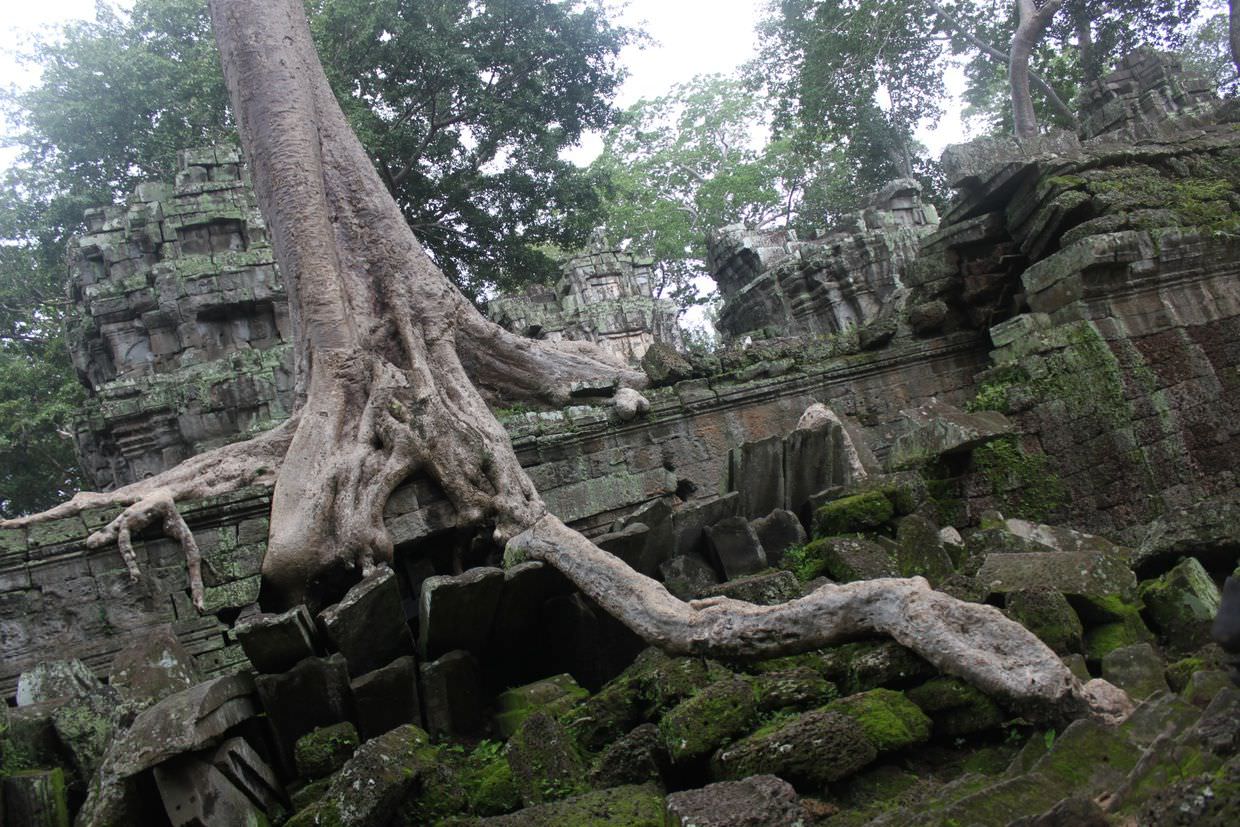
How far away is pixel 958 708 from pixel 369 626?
2.14 metres

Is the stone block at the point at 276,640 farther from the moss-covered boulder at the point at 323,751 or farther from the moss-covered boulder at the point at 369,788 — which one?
the moss-covered boulder at the point at 369,788

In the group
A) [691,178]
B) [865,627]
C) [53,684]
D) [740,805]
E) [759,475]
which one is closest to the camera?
[740,805]

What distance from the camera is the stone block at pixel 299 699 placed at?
3180 millimetres

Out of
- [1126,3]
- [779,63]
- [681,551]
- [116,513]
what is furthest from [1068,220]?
[779,63]

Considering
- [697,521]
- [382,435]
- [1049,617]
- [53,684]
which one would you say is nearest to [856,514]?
[697,521]

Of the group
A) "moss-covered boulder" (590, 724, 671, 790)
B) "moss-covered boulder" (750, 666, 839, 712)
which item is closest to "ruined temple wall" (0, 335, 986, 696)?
"moss-covered boulder" (750, 666, 839, 712)

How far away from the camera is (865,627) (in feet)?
9.56

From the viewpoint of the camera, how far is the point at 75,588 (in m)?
5.02

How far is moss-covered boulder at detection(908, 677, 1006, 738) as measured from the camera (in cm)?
257

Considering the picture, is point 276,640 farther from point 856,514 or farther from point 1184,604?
point 1184,604

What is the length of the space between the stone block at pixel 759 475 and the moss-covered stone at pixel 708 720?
1936 mm

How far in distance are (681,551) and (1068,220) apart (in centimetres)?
431

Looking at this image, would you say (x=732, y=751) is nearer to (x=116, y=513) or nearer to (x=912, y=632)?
(x=912, y=632)

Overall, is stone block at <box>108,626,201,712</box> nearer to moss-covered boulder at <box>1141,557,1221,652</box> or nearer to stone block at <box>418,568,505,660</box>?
stone block at <box>418,568,505,660</box>
